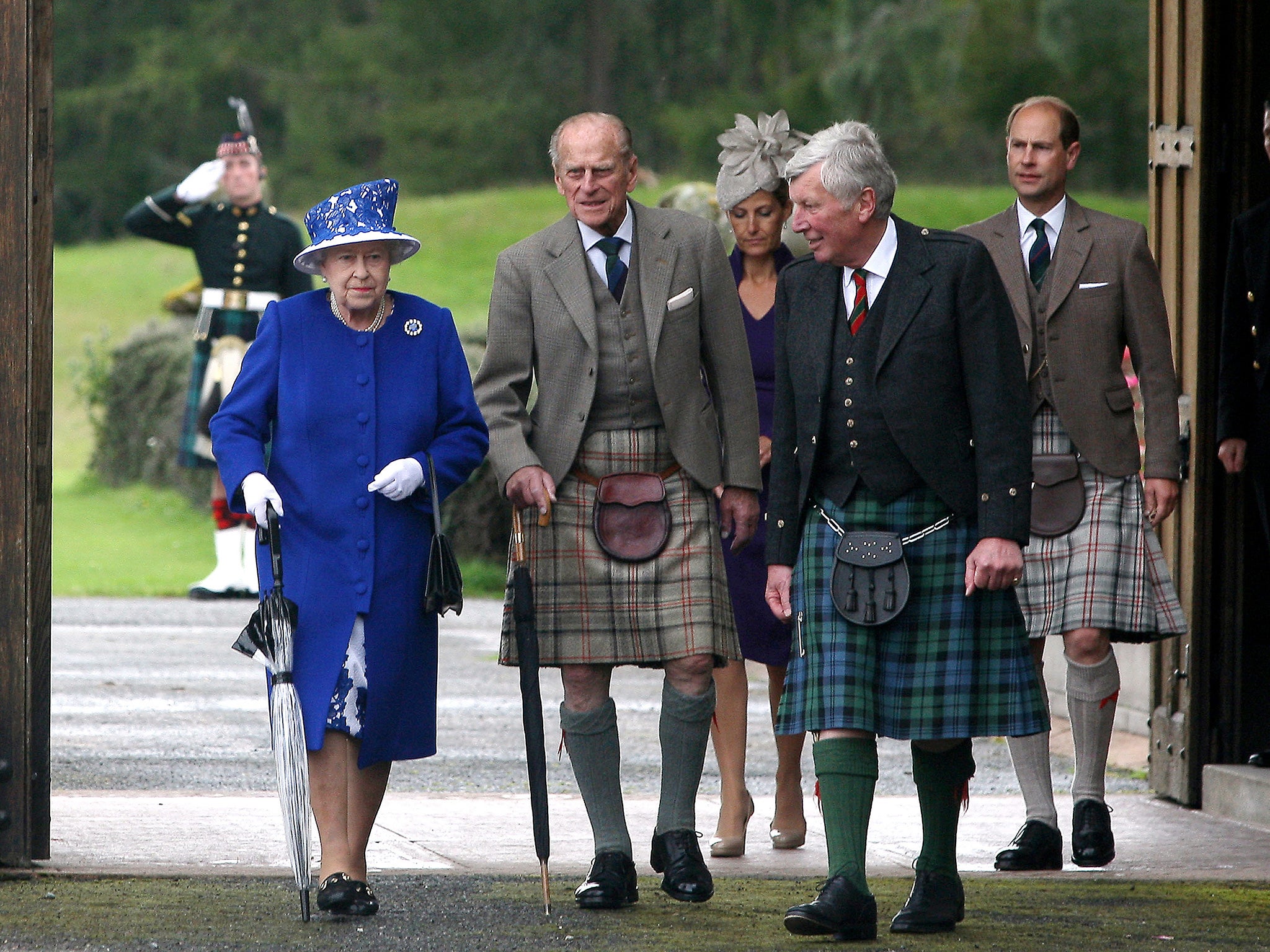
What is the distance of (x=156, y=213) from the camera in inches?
513

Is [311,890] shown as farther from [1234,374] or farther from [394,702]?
[1234,374]

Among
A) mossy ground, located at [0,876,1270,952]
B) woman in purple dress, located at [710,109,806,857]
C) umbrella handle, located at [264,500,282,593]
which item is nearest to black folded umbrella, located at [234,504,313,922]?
umbrella handle, located at [264,500,282,593]

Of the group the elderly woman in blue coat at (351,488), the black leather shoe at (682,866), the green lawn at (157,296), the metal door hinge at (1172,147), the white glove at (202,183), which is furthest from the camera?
the green lawn at (157,296)

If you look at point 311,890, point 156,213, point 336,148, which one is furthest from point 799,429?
point 336,148

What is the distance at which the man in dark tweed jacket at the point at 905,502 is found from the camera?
5000mm

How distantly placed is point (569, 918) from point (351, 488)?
1.15 m

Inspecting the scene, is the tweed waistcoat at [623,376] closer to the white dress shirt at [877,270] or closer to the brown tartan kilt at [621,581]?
the brown tartan kilt at [621,581]

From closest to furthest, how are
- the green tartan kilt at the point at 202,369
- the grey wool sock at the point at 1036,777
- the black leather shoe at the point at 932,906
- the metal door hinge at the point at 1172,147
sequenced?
1. the black leather shoe at the point at 932,906
2. the grey wool sock at the point at 1036,777
3. the metal door hinge at the point at 1172,147
4. the green tartan kilt at the point at 202,369

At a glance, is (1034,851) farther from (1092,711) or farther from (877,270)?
(877,270)

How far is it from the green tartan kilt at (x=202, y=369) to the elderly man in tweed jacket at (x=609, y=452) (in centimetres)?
753

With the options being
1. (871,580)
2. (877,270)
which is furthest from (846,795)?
(877,270)

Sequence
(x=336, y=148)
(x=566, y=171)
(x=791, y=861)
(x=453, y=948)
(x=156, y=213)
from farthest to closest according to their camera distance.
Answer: (x=336, y=148)
(x=156, y=213)
(x=791, y=861)
(x=566, y=171)
(x=453, y=948)

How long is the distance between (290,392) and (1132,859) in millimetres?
2753

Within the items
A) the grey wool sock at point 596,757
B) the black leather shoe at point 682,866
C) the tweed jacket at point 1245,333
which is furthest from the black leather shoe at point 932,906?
the tweed jacket at point 1245,333
